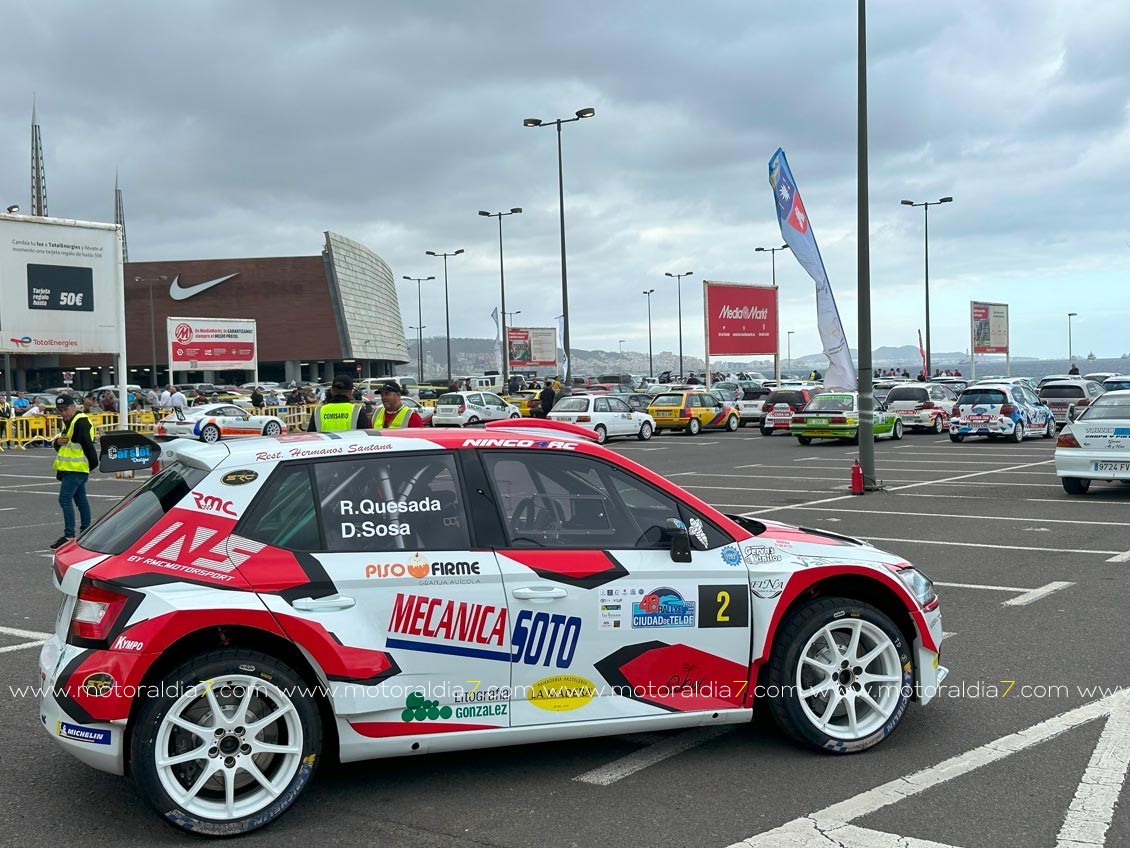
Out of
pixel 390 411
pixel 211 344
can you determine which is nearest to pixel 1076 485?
pixel 390 411

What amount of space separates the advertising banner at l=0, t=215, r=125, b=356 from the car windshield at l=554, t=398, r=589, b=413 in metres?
12.6

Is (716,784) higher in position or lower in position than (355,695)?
lower

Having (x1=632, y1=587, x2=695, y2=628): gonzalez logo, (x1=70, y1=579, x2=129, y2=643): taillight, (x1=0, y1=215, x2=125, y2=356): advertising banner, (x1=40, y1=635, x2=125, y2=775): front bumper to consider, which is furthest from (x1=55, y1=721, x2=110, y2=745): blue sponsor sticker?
(x1=0, y1=215, x2=125, y2=356): advertising banner

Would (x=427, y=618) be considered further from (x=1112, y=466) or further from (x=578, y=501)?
(x=1112, y=466)

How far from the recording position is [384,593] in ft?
14.2

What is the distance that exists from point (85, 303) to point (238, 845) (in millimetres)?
Result: 30433

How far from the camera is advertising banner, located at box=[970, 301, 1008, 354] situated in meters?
58.2

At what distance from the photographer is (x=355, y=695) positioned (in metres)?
4.27

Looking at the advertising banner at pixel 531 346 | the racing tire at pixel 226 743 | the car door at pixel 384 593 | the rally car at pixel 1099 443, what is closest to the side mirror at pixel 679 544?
the car door at pixel 384 593

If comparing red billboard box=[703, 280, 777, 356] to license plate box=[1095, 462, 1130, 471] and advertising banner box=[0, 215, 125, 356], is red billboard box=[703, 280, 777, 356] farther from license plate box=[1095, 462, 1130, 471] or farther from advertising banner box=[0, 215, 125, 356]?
license plate box=[1095, 462, 1130, 471]

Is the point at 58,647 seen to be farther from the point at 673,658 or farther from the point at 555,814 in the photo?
the point at 673,658

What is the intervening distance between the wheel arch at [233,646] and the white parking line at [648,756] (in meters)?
1.16

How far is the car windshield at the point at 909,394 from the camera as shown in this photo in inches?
1257

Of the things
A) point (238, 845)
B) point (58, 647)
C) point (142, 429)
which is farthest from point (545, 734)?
point (142, 429)
